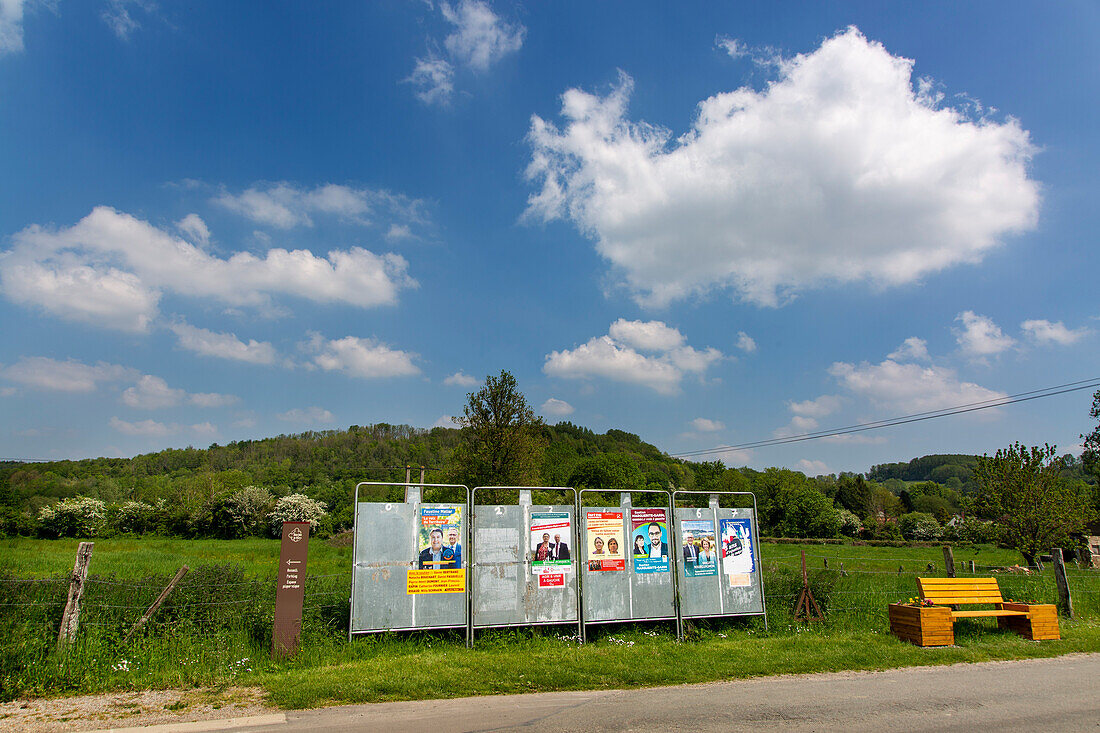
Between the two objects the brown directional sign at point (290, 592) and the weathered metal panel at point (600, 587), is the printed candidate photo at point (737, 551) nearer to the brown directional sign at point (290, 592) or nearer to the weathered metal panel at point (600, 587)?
the weathered metal panel at point (600, 587)

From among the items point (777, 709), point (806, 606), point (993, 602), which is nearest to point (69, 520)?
point (806, 606)

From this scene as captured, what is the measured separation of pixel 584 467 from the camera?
8919 cm

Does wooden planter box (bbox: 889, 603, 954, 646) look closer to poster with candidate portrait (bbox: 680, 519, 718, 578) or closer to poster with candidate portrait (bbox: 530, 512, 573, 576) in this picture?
poster with candidate portrait (bbox: 680, 519, 718, 578)

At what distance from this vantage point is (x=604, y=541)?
11805mm

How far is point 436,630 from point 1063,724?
9.11m

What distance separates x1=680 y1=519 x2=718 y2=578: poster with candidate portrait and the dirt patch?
8.30 metres

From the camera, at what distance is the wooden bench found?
11938mm

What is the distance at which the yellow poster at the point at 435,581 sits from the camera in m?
10.4

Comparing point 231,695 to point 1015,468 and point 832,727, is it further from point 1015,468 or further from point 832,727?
point 1015,468

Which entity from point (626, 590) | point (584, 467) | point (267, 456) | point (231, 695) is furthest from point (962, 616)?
point (267, 456)

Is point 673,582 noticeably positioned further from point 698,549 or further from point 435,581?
point 435,581

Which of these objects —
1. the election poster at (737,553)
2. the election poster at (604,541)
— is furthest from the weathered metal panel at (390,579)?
the election poster at (737,553)

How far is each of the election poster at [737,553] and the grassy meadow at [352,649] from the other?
100 cm

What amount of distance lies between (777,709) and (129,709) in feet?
27.0
